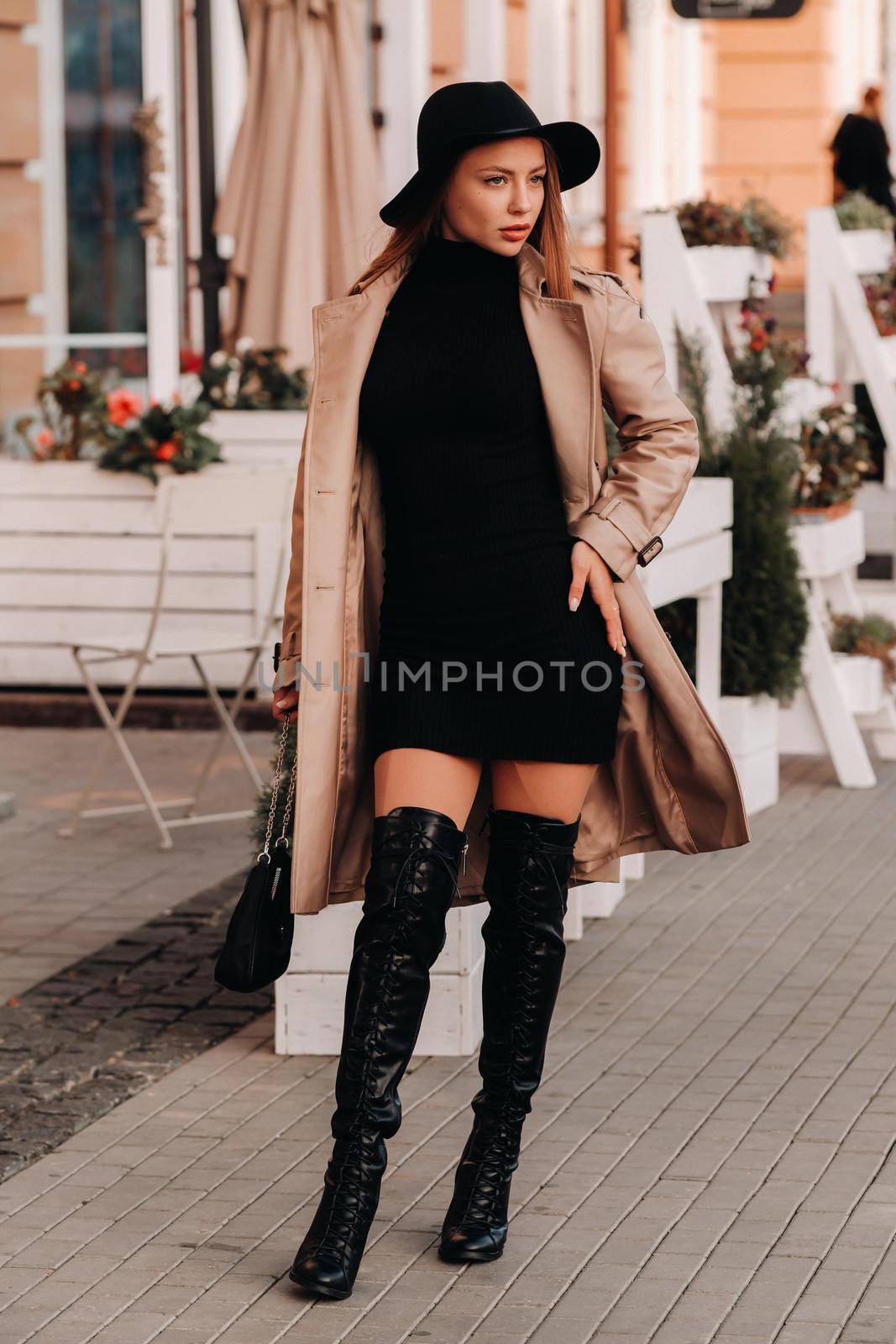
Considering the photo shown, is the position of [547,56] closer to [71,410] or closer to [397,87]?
[397,87]

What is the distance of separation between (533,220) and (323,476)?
537mm

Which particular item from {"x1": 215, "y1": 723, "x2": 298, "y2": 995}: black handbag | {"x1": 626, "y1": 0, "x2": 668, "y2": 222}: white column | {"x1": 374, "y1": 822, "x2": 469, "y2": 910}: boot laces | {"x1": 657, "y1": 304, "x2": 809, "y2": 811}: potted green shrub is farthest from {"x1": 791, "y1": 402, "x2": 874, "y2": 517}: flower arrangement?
{"x1": 626, "y1": 0, "x2": 668, "y2": 222}: white column

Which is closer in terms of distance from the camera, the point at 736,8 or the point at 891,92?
the point at 736,8

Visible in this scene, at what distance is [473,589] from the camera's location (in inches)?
142

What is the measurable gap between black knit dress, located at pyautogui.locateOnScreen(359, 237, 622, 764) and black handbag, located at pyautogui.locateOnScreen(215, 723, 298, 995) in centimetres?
31

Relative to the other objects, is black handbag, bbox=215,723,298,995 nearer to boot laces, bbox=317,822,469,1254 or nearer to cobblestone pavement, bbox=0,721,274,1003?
boot laces, bbox=317,822,469,1254

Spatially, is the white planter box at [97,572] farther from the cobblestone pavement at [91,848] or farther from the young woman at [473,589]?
the young woman at [473,589]

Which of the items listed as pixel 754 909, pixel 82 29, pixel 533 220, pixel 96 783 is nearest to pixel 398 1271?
pixel 533 220

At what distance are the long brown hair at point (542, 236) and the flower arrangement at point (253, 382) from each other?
563 centimetres

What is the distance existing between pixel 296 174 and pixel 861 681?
3559 millimetres

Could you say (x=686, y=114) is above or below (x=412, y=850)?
above

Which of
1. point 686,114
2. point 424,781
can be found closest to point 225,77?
point 424,781

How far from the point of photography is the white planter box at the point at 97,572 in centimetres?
862

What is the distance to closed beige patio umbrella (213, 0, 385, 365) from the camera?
970 cm
